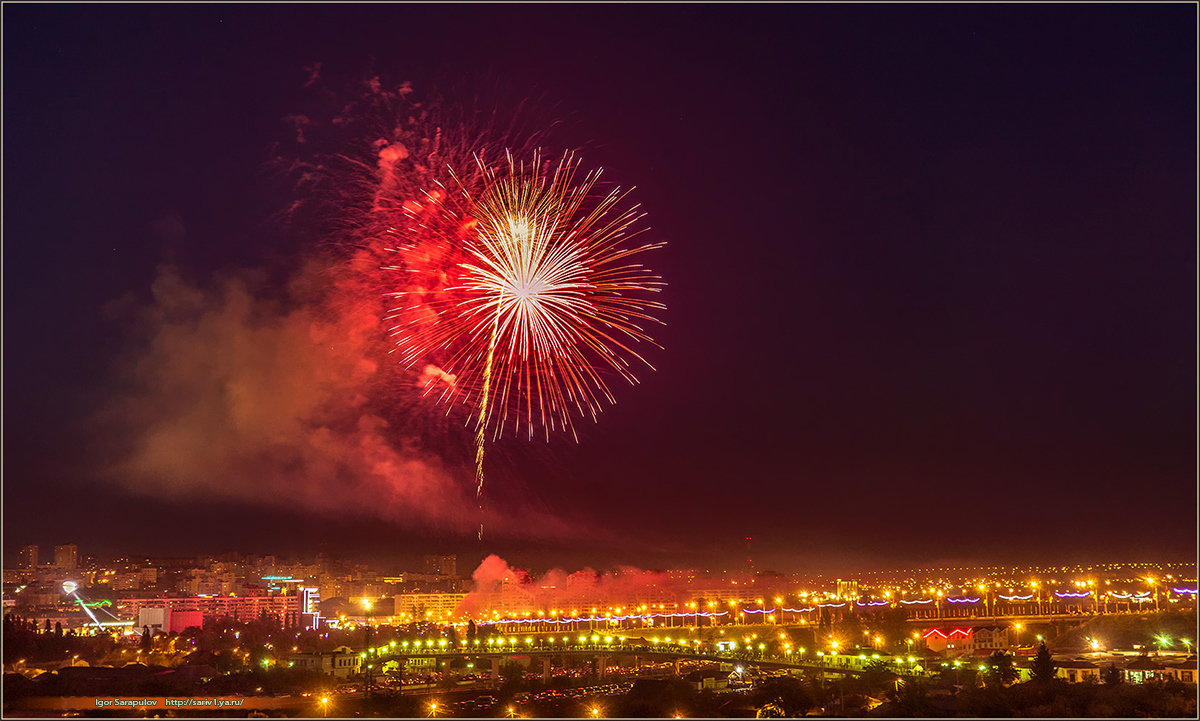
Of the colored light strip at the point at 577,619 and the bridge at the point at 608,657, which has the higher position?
the bridge at the point at 608,657

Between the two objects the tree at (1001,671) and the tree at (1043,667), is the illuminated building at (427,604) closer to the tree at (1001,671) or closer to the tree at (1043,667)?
the tree at (1001,671)

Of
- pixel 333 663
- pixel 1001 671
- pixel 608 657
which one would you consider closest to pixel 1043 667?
pixel 1001 671

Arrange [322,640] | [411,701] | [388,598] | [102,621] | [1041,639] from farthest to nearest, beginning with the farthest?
1. [388,598]
2. [102,621]
3. [322,640]
4. [1041,639]
5. [411,701]

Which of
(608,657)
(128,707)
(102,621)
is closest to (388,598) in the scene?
(102,621)

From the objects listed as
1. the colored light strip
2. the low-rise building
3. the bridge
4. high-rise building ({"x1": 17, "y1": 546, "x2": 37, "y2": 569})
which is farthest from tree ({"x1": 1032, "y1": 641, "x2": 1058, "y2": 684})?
high-rise building ({"x1": 17, "y1": 546, "x2": 37, "y2": 569})

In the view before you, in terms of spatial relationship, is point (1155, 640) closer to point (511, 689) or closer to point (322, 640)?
point (511, 689)

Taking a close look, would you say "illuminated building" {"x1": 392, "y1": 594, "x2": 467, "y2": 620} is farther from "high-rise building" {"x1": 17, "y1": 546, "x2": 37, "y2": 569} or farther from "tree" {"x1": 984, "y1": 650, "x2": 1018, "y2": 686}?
"tree" {"x1": 984, "y1": 650, "x2": 1018, "y2": 686}

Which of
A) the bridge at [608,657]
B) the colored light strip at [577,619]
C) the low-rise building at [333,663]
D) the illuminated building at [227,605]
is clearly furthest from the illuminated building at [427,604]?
the low-rise building at [333,663]
